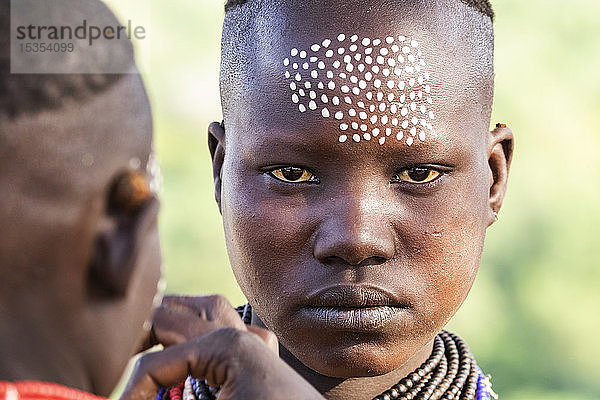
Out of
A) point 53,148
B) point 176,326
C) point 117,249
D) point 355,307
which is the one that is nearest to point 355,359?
point 355,307

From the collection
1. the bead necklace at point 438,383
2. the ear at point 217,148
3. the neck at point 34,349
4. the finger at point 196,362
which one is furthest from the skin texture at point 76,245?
the ear at point 217,148

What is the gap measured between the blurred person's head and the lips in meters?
0.77

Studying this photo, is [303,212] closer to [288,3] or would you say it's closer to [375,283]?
[375,283]

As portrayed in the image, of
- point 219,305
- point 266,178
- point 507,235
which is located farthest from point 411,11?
point 507,235

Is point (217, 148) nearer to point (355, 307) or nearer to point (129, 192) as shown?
point (355, 307)

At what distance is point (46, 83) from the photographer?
1.47m

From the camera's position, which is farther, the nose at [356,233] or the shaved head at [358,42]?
the shaved head at [358,42]

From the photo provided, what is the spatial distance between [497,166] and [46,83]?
5.12 ft

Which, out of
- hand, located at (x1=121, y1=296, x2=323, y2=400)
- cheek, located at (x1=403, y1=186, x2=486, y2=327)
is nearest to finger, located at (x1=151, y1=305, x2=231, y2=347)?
hand, located at (x1=121, y1=296, x2=323, y2=400)

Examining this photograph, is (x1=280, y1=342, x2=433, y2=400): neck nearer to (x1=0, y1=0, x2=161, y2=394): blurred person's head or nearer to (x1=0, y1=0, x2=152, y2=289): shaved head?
(x1=0, y1=0, x2=161, y2=394): blurred person's head

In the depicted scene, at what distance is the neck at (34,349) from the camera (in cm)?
144

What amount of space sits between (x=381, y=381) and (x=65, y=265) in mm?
1279

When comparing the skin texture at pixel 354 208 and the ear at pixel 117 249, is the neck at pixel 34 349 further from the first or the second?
the skin texture at pixel 354 208

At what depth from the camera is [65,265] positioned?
149 centimetres
